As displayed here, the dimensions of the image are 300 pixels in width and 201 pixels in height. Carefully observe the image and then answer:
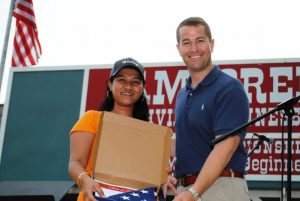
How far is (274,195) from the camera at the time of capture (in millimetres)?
6344

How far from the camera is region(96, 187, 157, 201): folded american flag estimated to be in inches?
84.9

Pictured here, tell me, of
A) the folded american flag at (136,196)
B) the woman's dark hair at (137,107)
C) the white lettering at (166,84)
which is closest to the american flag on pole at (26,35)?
the white lettering at (166,84)

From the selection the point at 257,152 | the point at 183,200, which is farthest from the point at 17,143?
the point at 183,200

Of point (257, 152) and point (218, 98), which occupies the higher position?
point (218, 98)

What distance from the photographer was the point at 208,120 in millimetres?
2537

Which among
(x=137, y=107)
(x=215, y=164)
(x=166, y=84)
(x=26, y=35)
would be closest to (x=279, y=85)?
(x=166, y=84)

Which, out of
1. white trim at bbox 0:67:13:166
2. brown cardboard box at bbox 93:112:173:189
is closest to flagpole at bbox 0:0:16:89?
white trim at bbox 0:67:13:166

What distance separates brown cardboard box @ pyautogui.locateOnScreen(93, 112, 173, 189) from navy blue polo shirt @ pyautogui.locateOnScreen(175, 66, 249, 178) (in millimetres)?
246

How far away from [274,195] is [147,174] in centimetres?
458

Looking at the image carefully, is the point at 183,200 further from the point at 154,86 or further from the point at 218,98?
the point at 154,86

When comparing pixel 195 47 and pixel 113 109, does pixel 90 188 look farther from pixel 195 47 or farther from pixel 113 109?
pixel 195 47

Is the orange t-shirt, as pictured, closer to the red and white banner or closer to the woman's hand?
the woman's hand

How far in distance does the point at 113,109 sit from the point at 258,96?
4508mm

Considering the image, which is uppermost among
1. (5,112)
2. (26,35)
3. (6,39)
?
(26,35)
